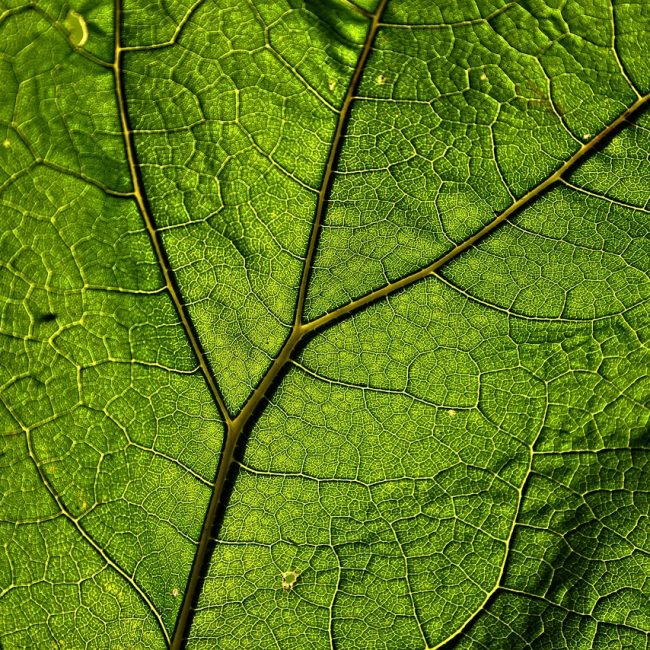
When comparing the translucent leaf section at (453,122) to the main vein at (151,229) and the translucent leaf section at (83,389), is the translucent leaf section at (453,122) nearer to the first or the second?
the main vein at (151,229)

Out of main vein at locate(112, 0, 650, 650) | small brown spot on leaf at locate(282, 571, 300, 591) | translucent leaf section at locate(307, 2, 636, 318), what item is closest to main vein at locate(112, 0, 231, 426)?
main vein at locate(112, 0, 650, 650)

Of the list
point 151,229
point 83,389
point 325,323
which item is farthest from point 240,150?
point 83,389

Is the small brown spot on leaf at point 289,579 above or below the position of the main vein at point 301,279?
below

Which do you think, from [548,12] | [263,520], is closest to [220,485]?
[263,520]

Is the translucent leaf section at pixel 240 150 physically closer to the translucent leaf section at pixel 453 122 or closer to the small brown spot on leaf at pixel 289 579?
the translucent leaf section at pixel 453 122

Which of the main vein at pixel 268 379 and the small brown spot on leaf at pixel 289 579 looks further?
the small brown spot on leaf at pixel 289 579

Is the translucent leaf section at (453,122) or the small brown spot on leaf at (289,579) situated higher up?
the translucent leaf section at (453,122)

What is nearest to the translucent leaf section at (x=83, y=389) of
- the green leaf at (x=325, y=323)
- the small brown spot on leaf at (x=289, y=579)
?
the green leaf at (x=325, y=323)

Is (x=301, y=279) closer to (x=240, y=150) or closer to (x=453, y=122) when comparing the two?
(x=240, y=150)

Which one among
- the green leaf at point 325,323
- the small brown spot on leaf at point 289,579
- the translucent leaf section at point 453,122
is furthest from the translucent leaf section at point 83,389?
the translucent leaf section at point 453,122
